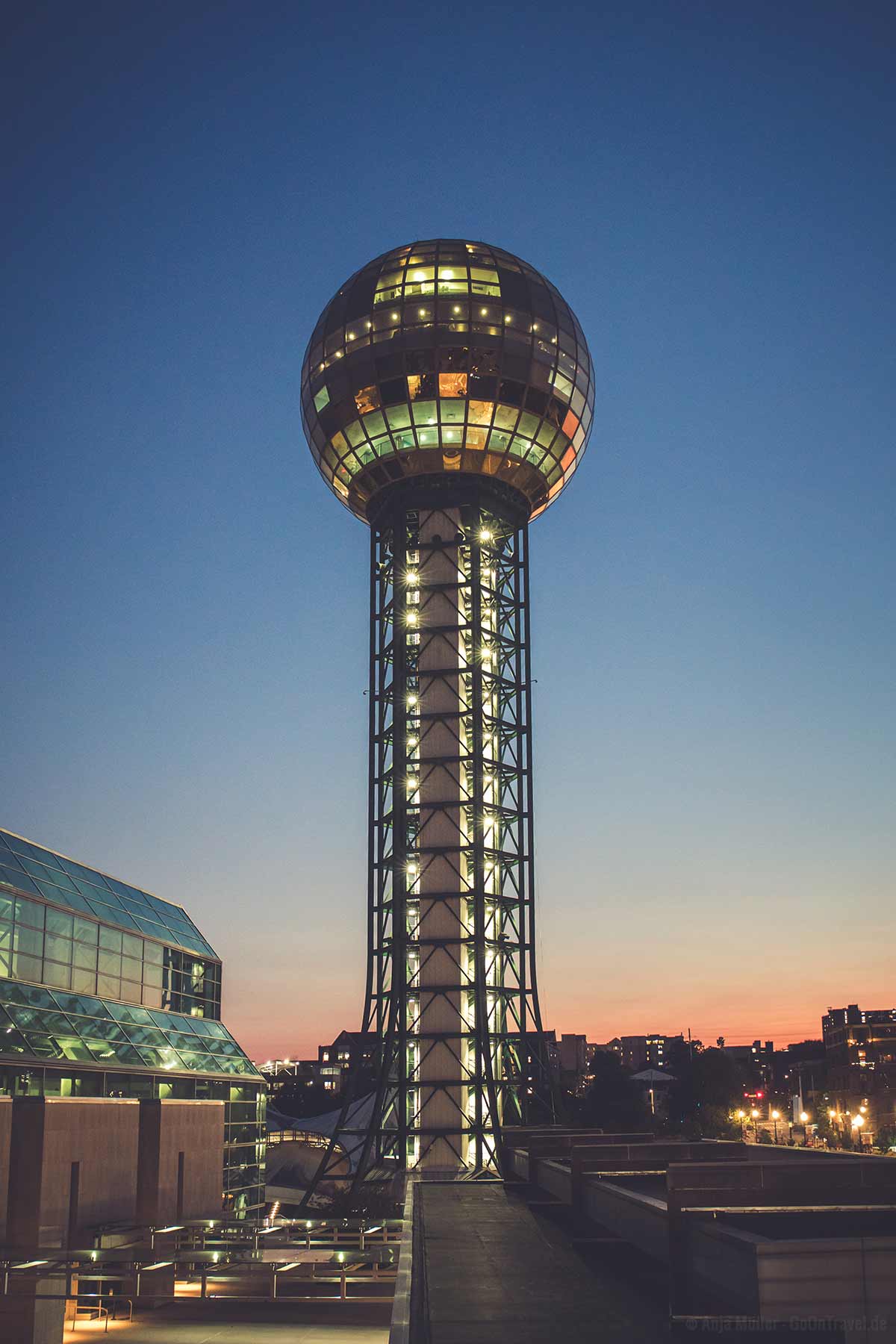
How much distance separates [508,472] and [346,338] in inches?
439

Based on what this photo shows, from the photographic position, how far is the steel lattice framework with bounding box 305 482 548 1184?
5909cm

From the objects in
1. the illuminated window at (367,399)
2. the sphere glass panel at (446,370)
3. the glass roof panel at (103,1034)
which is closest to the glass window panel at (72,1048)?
the glass roof panel at (103,1034)

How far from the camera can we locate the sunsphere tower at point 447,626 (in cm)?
5975

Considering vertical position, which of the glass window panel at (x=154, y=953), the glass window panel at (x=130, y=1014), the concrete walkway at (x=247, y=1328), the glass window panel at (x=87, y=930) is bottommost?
the concrete walkway at (x=247, y=1328)

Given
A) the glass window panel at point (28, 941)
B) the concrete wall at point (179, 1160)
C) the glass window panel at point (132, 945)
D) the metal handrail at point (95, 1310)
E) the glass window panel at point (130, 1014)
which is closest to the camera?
the metal handrail at point (95, 1310)

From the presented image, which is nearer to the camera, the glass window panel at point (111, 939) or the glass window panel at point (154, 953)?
the glass window panel at point (111, 939)

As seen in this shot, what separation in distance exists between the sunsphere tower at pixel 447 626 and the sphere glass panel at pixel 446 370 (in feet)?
0.35

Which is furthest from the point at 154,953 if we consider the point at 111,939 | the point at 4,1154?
the point at 4,1154

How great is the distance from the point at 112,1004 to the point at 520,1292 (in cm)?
3282

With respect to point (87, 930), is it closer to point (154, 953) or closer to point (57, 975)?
point (57, 975)

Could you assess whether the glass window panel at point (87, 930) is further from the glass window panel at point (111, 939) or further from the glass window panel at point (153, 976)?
the glass window panel at point (153, 976)

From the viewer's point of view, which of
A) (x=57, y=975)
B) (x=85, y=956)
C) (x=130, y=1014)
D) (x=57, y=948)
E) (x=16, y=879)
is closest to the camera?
(x=16, y=879)

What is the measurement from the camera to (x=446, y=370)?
210 ft

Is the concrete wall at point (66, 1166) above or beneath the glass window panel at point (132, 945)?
beneath
